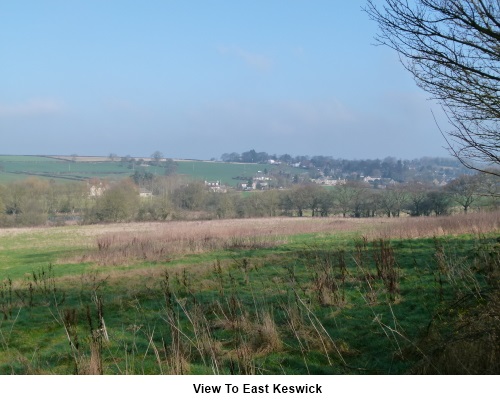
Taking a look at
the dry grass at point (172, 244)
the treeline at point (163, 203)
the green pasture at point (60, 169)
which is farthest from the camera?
the green pasture at point (60, 169)

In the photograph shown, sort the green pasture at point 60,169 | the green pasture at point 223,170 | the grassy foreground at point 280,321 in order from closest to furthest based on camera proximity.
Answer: the grassy foreground at point 280,321, the green pasture at point 60,169, the green pasture at point 223,170

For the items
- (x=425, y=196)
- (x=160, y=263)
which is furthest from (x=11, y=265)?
(x=425, y=196)

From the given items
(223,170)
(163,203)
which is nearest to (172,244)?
(163,203)

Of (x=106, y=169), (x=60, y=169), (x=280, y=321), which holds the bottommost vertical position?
(x=280, y=321)

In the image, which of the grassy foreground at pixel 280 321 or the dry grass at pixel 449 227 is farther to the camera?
the dry grass at pixel 449 227

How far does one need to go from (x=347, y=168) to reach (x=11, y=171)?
6423 centimetres

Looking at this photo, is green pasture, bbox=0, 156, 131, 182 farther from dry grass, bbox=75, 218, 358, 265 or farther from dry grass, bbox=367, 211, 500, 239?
dry grass, bbox=367, 211, 500, 239

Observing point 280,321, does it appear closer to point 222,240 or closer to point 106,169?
point 222,240

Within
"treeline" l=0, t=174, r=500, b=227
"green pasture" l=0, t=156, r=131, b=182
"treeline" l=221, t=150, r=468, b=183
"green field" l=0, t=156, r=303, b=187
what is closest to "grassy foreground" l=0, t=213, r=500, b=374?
"treeline" l=221, t=150, r=468, b=183

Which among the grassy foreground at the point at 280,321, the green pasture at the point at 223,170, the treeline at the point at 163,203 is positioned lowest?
the treeline at the point at 163,203

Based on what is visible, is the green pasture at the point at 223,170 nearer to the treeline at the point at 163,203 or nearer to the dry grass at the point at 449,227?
the treeline at the point at 163,203

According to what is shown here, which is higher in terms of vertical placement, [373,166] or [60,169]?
[373,166]

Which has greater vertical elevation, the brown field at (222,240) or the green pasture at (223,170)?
the green pasture at (223,170)

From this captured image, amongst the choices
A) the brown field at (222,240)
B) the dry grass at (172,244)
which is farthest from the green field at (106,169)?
the brown field at (222,240)
